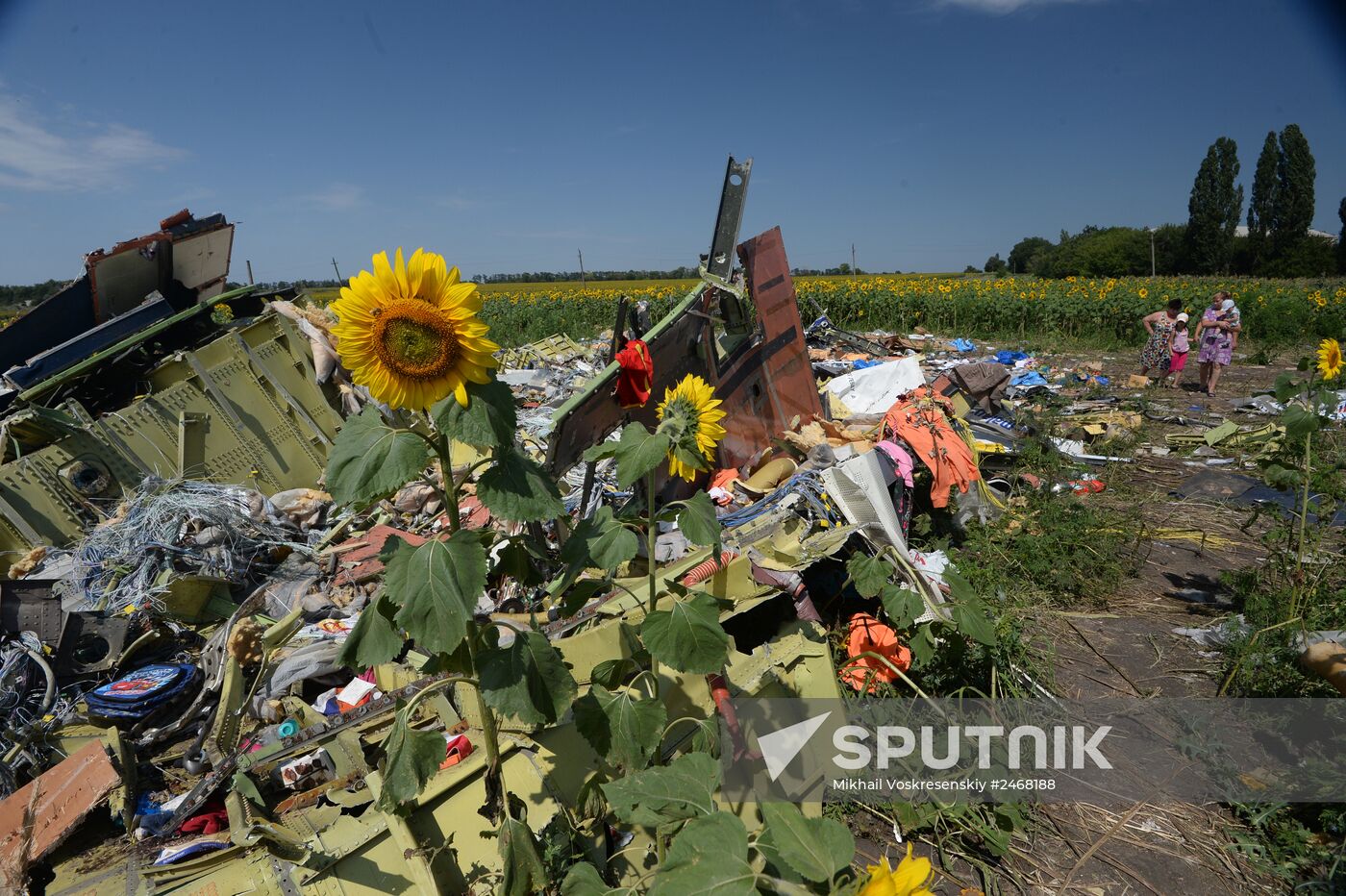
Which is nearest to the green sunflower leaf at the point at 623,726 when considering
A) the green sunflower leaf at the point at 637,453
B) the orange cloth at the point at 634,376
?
the green sunflower leaf at the point at 637,453

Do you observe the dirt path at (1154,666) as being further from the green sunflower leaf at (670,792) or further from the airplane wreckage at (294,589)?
the green sunflower leaf at (670,792)

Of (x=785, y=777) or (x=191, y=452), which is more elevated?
(x=191, y=452)

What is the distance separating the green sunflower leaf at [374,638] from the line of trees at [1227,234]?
5012cm

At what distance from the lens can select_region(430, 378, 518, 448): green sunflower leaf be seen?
127 centimetres

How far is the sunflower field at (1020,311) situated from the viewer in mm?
14289

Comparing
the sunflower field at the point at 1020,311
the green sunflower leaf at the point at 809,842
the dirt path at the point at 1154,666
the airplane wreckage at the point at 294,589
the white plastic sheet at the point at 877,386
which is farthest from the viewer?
the sunflower field at the point at 1020,311

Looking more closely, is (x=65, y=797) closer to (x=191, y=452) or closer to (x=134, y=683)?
(x=134, y=683)

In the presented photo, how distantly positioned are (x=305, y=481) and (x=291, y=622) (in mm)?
3527

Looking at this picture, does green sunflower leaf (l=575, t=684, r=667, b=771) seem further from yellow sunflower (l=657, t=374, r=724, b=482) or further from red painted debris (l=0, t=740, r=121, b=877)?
red painted debris (l=0, t=740, r=121, b=877)

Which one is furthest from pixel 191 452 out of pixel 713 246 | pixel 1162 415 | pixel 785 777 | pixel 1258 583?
pixel 1162 415

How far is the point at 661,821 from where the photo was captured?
1.36 m

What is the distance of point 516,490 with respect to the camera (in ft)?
4.47

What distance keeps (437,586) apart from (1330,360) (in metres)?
4.86

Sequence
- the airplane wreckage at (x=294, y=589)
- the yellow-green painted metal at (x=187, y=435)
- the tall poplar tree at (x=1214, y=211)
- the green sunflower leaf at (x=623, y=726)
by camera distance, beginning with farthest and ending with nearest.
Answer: the tall poplar tree at (x=1214, y=211), the yellow-green painted metal at (x=187, y=435), the airplane wreckage at (x=294, y=589), the green sunflower leaf at (x=623, y=726)
